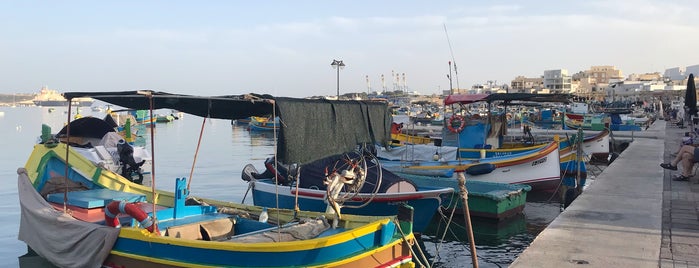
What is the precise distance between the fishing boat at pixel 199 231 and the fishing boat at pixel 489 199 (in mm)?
5836

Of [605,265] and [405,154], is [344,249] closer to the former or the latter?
[605,265]

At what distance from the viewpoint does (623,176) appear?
17.5m

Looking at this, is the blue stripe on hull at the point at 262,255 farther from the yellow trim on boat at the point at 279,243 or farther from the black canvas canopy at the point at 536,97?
the black canvas canopy at the point at 536,97

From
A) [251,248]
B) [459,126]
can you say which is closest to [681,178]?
[459,126]

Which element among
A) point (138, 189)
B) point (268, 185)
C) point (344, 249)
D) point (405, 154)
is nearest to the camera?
point (344, 249)

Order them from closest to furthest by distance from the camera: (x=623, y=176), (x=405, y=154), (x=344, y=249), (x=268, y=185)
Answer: (x=344, y=249)
(x=268, y=185)
(x=623, y=176)
(x=405, y=154)

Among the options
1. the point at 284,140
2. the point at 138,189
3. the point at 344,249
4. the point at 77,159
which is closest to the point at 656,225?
the point at 344,249

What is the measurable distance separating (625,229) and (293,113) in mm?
6214

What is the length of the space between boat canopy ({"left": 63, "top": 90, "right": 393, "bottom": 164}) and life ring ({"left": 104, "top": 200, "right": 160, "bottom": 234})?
5.06ft

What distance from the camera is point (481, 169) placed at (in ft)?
59.6

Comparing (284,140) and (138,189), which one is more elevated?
(284,140)

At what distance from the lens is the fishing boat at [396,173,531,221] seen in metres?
14.6

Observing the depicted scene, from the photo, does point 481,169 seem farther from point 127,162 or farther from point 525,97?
point 127,162

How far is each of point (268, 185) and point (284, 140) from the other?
20.0 ft
